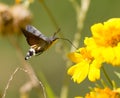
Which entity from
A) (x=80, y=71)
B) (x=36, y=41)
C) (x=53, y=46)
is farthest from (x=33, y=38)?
(x=53, y=46)

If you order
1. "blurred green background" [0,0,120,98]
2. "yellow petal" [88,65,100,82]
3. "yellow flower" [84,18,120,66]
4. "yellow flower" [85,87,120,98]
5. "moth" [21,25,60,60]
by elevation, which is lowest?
"blurred green background" [0,0,120,98]

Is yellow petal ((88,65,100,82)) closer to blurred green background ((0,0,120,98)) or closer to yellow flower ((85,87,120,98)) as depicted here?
yellow flower ((85,87,120,98))

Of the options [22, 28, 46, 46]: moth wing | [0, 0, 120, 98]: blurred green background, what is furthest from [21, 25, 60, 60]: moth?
[0, 0, 120, 98]: blurred green background

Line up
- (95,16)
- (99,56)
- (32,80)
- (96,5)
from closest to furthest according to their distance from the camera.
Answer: (99,56) → (32,80) → (95,16) → (96,5)

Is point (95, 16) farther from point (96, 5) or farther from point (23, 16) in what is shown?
point (23, 16)

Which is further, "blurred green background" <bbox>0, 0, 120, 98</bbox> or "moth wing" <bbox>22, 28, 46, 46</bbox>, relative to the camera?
"blurred green background" <bbox>0, 0, 120, 98</bbox>

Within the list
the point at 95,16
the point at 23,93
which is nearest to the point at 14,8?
the point at 23,93
